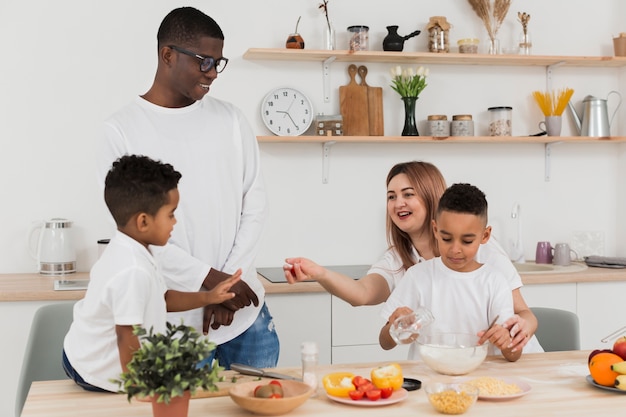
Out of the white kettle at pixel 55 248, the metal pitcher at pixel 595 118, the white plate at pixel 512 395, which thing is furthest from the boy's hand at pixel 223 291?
the metal pitcher at pixel 595 118

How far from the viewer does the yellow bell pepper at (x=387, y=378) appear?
1608 mm

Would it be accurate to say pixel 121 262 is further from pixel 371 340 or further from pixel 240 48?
pixel 240 48

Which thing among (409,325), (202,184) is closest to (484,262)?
(409,325)

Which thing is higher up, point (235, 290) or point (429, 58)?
point (429, 58)

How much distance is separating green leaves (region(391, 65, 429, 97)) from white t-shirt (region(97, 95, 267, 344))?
1.62 meters

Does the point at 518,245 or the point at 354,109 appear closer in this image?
the point at 354,109

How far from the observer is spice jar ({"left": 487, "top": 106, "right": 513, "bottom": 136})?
381cm

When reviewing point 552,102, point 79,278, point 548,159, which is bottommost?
point 79,278

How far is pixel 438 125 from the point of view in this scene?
12.2 ft

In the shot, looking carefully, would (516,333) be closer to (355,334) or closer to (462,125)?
(355,334)

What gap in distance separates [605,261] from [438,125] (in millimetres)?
1005

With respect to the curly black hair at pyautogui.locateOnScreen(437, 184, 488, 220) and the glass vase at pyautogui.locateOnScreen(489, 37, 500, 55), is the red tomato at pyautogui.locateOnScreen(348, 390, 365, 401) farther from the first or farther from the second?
the glass vase at pyautogui.locateOnScreen(489, 37, 500, 55)

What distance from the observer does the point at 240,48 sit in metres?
3.64

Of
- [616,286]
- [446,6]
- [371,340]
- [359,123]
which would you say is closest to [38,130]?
[359,123]
